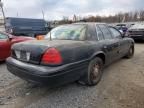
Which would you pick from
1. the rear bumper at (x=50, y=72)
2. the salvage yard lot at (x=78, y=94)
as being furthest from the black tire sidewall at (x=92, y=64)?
the rear bumper at (x=50, y=72)

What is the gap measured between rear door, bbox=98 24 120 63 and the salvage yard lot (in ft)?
1.96

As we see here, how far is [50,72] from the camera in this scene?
3.07 m

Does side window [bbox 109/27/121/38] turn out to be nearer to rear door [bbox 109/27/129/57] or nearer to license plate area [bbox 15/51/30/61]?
rear door [bbox 109/27/129/57]

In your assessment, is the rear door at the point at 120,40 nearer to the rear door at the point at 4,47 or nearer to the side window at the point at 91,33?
the side window at the point at 91,33

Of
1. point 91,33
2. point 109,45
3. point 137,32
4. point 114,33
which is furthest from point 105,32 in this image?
point 137,32

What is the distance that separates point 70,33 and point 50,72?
141 cm

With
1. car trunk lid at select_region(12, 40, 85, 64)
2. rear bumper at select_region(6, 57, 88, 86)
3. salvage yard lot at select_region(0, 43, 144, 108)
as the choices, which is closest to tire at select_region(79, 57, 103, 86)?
salvage yard lot at select_region(0, 43, 144, 108)

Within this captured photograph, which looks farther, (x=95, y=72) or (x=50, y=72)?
(x=95, y=72)

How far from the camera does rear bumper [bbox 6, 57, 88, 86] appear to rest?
3084 millimetres

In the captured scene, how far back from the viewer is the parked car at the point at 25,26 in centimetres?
1393

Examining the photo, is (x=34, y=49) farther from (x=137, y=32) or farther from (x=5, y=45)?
(x=137, y=32)

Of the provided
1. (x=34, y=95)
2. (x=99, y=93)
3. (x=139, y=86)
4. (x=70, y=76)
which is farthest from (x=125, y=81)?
(x=34, y=95)

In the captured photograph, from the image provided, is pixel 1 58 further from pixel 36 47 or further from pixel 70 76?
pixel 70 76

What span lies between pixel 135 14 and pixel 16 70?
166ft
